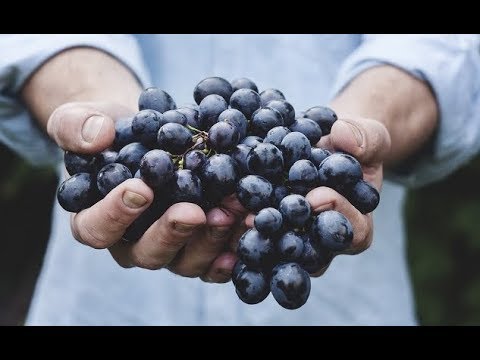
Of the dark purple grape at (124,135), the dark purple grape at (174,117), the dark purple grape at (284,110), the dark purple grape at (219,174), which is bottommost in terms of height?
the dark purple grape at (219,174)

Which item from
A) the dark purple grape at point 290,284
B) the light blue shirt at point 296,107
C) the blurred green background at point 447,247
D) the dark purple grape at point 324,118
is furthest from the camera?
the blurred green background at point 447,247

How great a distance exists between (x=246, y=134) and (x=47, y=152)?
0.71 metres

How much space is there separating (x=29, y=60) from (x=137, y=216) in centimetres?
59

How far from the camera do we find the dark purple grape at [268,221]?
3.40 ft

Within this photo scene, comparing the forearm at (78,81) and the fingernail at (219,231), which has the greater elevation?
the forearm at (78,81)

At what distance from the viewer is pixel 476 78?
5.61 feet

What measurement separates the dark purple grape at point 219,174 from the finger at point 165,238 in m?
0.04

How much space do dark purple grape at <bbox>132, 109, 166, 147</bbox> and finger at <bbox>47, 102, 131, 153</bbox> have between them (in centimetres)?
5

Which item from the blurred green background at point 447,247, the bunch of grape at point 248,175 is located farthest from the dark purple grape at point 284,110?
the blurred green background at point 447,247

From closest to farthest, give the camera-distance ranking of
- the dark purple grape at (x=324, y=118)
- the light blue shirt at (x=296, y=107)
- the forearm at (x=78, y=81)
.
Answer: the dark purple grape at (x=324, y=118) < the forearm at (x=78, y=81) < the light blue shirt at (x=296, y=107)

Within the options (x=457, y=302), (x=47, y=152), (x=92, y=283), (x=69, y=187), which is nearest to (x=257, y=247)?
(x=69, y=187)

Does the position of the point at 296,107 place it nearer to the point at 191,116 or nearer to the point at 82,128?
the point at 191,116

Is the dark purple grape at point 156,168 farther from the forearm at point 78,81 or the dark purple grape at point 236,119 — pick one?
the forearm at point 78,81

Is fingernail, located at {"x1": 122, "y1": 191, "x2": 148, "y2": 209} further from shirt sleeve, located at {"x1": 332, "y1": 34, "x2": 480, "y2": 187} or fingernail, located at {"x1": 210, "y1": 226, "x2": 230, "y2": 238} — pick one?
shirt sleeve, located at {"x1": 332, "y1": 34, "x2": 480, "y2": 187}
